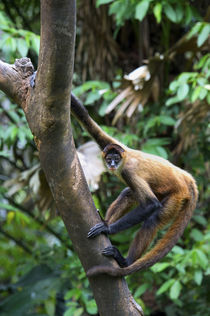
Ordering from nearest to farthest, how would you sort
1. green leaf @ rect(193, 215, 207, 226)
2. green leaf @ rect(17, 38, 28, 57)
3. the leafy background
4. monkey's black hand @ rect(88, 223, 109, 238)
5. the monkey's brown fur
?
monkey's black hand @ rect(88, 223, 109, 238) → the monkey's brown fur → green leaf @ rect(17, 38, 28, 57) → the leafy background → green leaf @ rect(193, 215, 207, 226)

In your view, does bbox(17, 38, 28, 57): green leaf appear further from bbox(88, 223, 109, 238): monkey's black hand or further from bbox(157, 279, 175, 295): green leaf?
bbox(157, 279, 175, 295): green leaf

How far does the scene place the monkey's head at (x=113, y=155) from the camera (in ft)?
13.4

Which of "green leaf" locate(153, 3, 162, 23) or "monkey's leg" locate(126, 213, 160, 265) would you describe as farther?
"green leaf" locate(153, 3, 162, 23)

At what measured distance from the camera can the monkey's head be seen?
4086 mm

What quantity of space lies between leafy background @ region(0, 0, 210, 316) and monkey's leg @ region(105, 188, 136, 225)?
43.9 inches

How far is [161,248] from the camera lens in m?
3.60

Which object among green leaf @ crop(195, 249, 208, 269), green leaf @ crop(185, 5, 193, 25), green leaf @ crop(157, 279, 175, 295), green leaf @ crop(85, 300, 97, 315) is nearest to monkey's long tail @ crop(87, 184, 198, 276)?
green leaf @ crop(195, 249, 208, 269)

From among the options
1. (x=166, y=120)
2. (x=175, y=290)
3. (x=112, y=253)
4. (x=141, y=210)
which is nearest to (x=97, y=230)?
(x=112, y=253)

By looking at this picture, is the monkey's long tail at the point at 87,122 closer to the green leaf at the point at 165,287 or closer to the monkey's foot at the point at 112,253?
the monkey's foot at the point at 112,253

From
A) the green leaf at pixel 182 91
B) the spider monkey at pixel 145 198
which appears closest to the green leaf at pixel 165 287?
the spider monkey at pixel 145 198

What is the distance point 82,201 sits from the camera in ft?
9.61

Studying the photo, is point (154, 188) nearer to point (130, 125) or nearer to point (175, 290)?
point (175, 290)

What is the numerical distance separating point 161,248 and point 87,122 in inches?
49.7

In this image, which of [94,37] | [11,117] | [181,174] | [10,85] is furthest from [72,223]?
[94,37]
